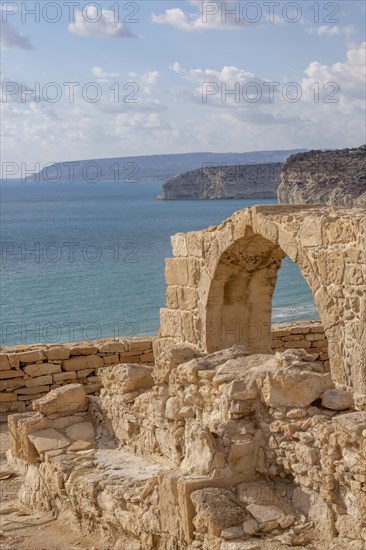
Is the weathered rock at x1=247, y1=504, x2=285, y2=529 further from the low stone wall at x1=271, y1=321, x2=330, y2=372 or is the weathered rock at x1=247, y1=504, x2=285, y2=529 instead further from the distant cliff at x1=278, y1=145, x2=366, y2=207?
the distant cliff at x1=278, y1=145, x2=366, y2=207

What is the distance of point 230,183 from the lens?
333 ft

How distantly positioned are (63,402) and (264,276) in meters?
3.84

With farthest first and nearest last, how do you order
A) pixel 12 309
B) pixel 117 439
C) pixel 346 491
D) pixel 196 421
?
pixel 12 309 < pixel 117 439 < pixel 196 421 < pixel 346 491

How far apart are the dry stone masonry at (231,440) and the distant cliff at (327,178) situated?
77.3 ft

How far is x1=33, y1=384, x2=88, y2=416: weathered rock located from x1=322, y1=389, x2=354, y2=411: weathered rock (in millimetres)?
3103

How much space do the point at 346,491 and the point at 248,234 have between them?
5041 millimetres

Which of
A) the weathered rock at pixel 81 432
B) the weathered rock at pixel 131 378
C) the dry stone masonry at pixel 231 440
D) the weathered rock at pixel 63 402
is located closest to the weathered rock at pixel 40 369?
the dry stone masonry at pixel 231 440

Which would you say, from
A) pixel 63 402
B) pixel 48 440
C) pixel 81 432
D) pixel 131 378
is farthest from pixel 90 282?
pixel 131 378

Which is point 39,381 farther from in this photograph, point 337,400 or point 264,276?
point 337,400

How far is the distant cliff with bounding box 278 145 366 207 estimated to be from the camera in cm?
3591

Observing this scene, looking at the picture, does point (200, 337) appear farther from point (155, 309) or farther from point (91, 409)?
point (155, 309)

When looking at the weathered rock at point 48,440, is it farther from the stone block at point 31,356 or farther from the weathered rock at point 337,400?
the stone block at point 31,356

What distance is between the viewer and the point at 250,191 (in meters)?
103

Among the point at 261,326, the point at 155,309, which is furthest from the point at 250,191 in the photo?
the point at 261,326
